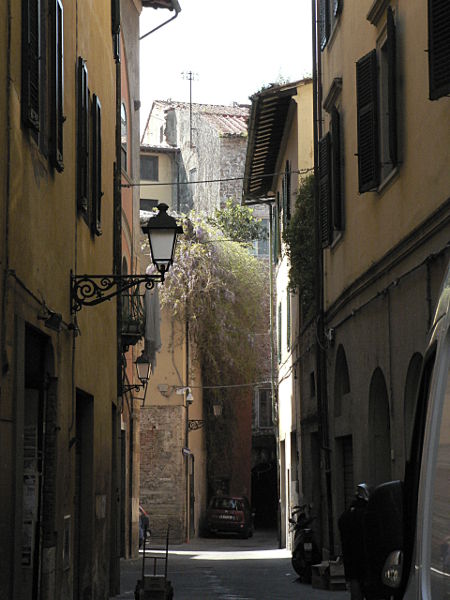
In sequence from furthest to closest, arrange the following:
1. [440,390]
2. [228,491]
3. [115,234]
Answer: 1. [228,491]
2. [115,234]
3. [440,390]

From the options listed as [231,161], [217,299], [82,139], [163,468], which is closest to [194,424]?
[163,468]

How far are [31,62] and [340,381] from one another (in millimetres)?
11375

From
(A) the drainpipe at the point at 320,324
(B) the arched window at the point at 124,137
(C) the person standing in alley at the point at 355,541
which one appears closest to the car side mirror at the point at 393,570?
(C) the person standing in alley at the point at 355,541

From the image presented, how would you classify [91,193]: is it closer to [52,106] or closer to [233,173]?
[52,106]

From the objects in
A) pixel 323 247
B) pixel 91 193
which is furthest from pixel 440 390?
pixel 323 247

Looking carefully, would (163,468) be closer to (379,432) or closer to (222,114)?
(379,432)

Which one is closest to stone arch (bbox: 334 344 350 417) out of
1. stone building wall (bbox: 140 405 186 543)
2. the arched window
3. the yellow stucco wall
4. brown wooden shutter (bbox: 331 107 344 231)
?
the yellow stucco wall

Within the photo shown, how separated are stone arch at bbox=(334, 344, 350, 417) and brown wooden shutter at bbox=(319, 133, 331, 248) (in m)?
1.77

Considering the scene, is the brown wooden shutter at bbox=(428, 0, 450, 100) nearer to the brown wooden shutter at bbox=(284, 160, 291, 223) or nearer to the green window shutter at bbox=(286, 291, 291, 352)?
the brown wooden shutter at bbox=(284, 160, 291, 223)

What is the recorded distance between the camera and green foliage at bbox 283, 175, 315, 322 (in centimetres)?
2027

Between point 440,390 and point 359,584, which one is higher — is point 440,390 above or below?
above

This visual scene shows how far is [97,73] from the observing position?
13.2 m

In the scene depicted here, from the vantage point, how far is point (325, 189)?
59.6 feet

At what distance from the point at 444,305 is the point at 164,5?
24296 mm
